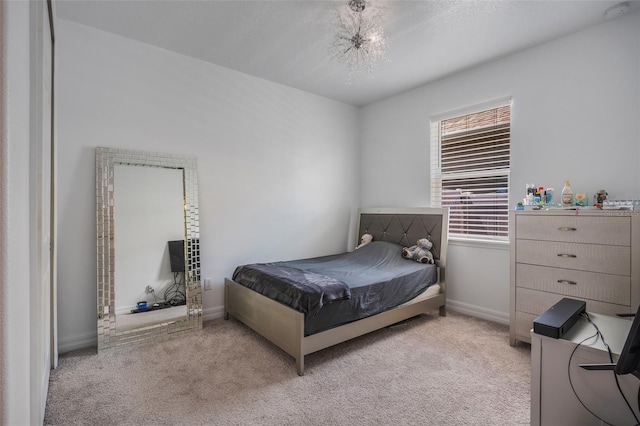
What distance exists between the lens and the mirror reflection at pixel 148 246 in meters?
2.64

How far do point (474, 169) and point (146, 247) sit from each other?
3351 mm

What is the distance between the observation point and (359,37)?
8.29 feet

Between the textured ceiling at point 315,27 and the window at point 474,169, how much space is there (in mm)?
573

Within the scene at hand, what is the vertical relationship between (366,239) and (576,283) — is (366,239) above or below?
above

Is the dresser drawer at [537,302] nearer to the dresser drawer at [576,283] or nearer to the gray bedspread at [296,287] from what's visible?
the dresser drawer at [576,283]

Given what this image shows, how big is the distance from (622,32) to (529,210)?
152 cm

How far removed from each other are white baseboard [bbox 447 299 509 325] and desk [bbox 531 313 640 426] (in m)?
1.67

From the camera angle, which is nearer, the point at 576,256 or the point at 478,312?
the point at 576,256

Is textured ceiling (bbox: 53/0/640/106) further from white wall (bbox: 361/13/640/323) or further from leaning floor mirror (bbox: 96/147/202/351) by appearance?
leaning floor mirror (bbox: 96/147/202/351)

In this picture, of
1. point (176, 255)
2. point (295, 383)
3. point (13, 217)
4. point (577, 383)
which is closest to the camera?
point (13, 217)

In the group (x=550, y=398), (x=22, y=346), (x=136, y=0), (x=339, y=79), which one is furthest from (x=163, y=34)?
(x=550, y=398)

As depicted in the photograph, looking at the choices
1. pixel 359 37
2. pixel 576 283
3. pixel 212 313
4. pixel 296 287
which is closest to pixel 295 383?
pixel 296 287

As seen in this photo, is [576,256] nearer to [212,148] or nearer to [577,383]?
[577,383]

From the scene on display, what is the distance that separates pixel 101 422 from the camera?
1667mm
